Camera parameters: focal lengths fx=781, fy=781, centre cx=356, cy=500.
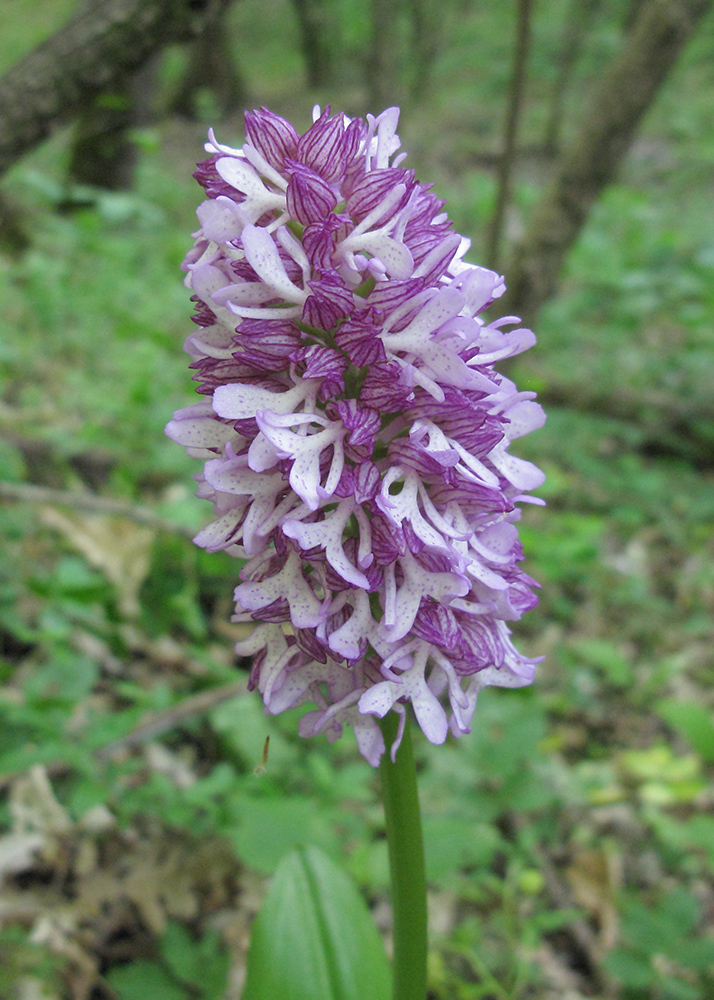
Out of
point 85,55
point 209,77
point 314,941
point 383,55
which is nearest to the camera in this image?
point 314,941

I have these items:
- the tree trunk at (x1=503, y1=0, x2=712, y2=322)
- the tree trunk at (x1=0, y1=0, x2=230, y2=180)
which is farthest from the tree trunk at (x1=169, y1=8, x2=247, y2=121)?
the tree trunk at (x1=0, y1=0, x2=230, y2=180)

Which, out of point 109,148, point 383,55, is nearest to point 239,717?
point 109,148

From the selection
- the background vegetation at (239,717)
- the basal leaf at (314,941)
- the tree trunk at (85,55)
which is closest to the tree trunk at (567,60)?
the background vegetation at (239,717)

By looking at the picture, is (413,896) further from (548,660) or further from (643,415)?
(643,415)

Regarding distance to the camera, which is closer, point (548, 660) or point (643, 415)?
point (548, 660)

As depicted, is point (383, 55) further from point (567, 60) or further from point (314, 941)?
point (314, 941)

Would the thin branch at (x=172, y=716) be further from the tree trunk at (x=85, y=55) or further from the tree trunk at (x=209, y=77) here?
the tree trunk at (x=209, y=77)

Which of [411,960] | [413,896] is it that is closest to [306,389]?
[413,896]
